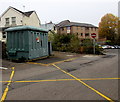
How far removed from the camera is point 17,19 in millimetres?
28703

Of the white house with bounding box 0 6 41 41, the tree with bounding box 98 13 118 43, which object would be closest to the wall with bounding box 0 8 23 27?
the white house with bounding box 0 6 41 41

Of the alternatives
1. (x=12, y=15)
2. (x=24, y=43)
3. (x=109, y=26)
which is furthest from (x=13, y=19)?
(x=109, y=26)

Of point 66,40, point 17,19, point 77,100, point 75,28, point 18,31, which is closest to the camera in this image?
point 77,100

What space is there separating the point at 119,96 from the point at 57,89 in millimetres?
2093

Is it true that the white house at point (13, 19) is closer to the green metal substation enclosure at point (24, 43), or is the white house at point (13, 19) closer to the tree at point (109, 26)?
the green metal substation enclosure at point (24, 43)

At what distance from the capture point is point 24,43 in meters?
10.8

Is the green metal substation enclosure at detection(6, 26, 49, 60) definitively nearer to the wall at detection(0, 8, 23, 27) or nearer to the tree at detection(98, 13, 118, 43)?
the wall at detection(0, 8, 23, 27)

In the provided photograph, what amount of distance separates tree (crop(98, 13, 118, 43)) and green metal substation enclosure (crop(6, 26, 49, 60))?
4732cm

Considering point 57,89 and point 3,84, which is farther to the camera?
point 3,84

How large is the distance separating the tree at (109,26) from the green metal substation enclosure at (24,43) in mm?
47317

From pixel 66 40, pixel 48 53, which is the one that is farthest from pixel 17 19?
pixel 48 53

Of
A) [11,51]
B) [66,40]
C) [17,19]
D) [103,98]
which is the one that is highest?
[17,19]

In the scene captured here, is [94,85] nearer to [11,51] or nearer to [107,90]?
[107,90]

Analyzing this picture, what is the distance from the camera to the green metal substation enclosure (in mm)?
10752
